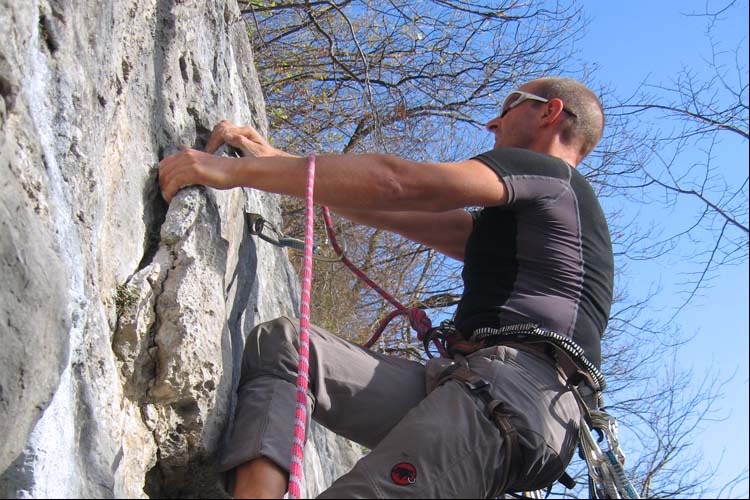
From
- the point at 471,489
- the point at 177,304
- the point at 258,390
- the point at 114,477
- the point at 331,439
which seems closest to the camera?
the point at 114,477

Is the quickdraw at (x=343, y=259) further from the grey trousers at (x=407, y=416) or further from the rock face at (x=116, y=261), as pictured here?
the grey trousers at (x=407, y=416)

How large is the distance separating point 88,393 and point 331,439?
2.11 meters

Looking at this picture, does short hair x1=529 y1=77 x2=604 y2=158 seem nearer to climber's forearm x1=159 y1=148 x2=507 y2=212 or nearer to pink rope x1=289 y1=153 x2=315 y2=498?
climber's forearm x1=159 y1=148 x2=507 y2=212

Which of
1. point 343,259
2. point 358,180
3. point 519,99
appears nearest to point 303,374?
point 358,180

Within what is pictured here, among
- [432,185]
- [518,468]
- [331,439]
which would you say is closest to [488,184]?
[432,185]

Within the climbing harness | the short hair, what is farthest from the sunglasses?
the climbing harness

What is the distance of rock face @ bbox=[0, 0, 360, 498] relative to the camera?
194 centimetres

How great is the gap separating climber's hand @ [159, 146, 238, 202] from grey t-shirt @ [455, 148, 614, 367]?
0.89 metres

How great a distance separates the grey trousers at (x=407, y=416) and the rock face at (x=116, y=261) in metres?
0.27

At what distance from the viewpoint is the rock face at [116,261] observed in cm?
194

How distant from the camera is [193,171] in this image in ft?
9.10

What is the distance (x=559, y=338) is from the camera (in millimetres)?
2615

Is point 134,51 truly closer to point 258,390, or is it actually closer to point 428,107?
point 258,390

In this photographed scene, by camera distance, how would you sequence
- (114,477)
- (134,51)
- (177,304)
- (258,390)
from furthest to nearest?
(134,51) < (177,304) < (258,390) < (114,477)
